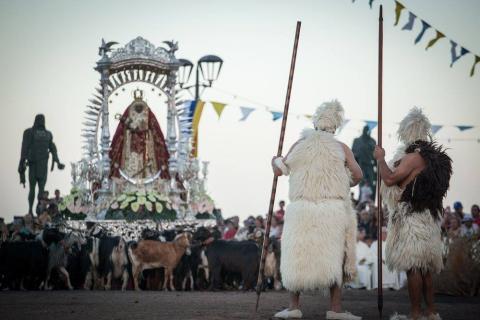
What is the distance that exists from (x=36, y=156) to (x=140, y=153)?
274 centimetres

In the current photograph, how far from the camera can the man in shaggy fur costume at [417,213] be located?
9.38 meters

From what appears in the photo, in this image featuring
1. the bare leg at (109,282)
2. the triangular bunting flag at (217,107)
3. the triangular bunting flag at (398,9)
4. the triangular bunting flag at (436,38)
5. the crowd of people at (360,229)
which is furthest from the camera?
the triangular bunting flag at (217,107)

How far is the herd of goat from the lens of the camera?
17.5 m

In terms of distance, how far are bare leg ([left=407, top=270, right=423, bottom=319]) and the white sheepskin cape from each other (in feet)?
2.07

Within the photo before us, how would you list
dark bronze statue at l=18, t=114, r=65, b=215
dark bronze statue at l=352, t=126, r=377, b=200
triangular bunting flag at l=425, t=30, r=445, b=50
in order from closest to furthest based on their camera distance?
triangular bunting flag at l=425, t=30, r=445, b=50 → dark bronze statue at l=18, t=114, r=65, b=215 → dark bronze statue at l=352, t=126, r=377, b=200

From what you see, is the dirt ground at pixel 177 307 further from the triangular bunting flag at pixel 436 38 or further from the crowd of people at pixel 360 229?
the triangular bunting flag at pixel 436 38

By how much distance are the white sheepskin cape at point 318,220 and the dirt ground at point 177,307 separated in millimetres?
688

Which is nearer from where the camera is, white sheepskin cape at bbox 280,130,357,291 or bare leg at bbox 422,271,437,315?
bare leg at bbox 422,271,437,315

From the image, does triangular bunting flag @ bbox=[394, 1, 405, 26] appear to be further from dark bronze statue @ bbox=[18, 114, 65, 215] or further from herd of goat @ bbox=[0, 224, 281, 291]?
dark bronze statue @ bbox=[18, 114, 65, 215]

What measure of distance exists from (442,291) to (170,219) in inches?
263

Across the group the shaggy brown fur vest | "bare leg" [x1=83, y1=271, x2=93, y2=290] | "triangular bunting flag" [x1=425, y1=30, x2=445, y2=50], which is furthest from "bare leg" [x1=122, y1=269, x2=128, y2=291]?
the shaggy brown fur vest

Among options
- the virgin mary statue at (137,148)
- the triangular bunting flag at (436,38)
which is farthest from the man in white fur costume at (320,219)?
the virgin mary statue at (137,148)

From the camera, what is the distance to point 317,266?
375 inches

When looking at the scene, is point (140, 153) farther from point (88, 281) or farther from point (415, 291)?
point (415, 291)
